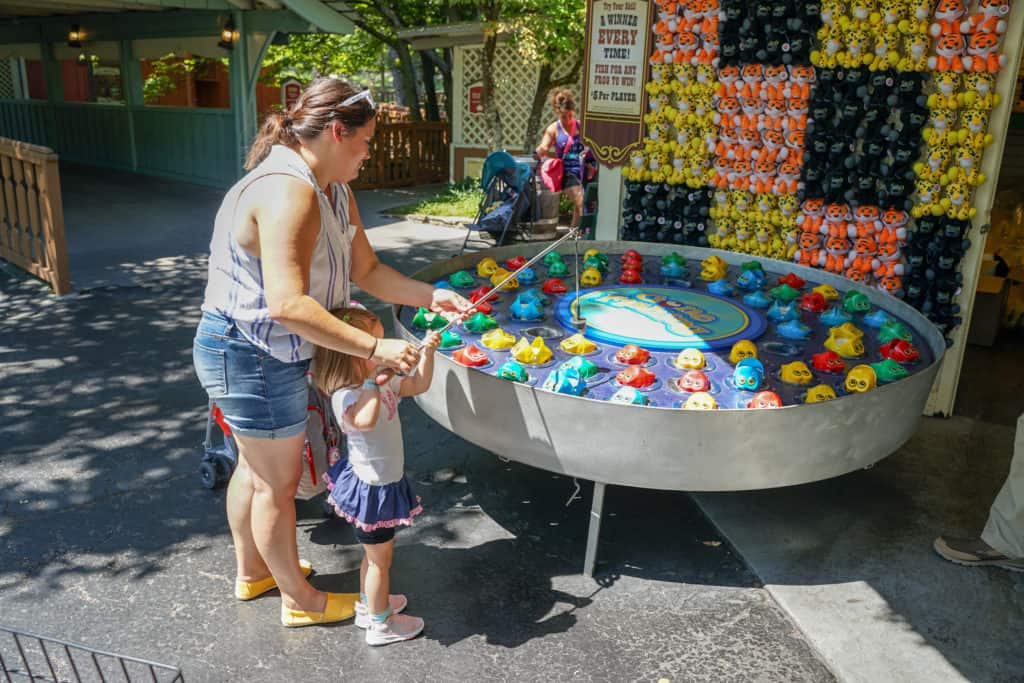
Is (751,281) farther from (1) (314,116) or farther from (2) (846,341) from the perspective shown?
(1) (314,116)

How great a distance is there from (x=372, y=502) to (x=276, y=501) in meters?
0.34

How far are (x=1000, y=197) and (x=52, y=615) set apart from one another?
7.61 meters

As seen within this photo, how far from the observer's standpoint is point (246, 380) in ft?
8.72

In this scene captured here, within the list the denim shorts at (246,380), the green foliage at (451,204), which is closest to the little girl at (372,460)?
the denim shorts at (246,380)

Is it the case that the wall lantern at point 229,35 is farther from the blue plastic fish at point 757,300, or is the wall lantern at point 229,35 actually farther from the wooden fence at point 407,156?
the blue plastic fish at point 757,300

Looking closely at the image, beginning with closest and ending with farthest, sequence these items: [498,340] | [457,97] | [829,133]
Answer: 1. [498,340]
2. [829,133]
3. [457,97]

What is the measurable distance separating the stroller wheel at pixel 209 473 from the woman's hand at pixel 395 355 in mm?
1931

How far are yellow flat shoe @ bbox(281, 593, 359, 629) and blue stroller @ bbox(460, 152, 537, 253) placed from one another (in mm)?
6337

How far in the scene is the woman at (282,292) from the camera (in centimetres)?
242

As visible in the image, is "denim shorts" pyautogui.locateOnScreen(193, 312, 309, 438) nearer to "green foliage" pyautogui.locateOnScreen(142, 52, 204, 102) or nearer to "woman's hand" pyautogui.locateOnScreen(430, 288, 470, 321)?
"woman's hand" pyautogui.locateOnScreen(430, 288, 470, 321)

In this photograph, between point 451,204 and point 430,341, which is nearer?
point 430,341

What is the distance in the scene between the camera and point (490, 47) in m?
13.5

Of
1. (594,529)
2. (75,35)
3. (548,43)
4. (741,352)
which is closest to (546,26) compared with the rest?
(548,43)

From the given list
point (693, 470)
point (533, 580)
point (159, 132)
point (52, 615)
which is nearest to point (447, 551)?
point (533, 580)
